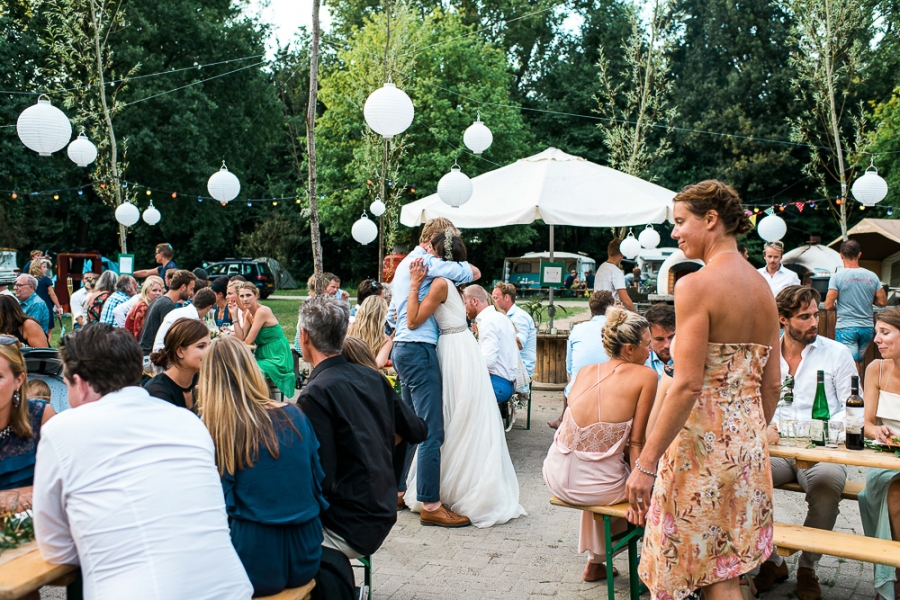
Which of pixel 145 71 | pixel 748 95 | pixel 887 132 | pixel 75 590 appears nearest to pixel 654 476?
pixel 75 590

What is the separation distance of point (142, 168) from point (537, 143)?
56.2 ft

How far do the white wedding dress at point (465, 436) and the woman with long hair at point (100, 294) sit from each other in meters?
4.85

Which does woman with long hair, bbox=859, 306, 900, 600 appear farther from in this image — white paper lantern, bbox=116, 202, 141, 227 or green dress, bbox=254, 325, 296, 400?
white paper lantern, bbox=116, 202, 141, 227

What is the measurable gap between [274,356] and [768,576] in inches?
179

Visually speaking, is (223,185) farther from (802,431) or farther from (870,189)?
(802,431)

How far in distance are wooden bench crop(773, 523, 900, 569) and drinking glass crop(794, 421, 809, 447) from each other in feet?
1.41

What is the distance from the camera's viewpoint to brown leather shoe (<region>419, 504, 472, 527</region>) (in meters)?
4.87

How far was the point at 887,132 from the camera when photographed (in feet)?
73.0

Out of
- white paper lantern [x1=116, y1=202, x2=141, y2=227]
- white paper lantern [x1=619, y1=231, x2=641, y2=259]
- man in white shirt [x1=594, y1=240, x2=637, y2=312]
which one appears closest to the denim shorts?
man in white shirt [x1=594, y1=240, x2=637, y2=312]

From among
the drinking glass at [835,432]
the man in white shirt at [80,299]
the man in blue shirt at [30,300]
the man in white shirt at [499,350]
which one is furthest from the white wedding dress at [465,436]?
the man in white shirt at [80,299]

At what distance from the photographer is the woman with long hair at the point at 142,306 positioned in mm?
7160

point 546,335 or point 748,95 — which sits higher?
point 748,95

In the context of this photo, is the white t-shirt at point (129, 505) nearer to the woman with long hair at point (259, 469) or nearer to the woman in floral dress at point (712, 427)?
the woman with long hair at point (259, 469)

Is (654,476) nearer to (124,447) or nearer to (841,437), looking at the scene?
(841,437)
